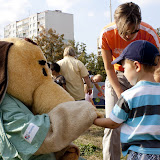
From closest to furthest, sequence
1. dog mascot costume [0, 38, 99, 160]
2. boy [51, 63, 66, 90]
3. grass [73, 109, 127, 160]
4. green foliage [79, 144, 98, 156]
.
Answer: dog mascot costume [0, 38, 99, 160] < grass [73, 109, 127, 160] < green foliage [79, 144, 98, 156] < boy [51, 63, 66, 90]

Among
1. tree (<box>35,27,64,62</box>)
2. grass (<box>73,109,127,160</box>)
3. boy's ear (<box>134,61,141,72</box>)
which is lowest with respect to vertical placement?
grass (<box>73,109,127,160</box>)

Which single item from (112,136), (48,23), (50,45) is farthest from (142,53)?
(48,23)

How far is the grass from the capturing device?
11.6 ft

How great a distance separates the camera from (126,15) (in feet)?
7.23

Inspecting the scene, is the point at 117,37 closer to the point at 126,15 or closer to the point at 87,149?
the point at 126,15

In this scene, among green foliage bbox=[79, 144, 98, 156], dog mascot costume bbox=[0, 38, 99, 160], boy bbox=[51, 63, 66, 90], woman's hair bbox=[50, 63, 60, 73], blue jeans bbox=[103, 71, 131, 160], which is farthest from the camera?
woman's hair bbox=[50, 63, 60, 73]

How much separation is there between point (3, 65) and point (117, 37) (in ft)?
4.35

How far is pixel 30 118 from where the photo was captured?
1.64m

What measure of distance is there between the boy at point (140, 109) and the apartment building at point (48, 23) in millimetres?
70696

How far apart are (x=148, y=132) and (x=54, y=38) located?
22.5 meters

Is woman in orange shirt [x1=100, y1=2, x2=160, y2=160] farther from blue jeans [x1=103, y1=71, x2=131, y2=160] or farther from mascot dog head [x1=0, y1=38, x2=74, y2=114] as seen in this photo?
mascot dog head [x1=0, y1=38, x2=74, y2=114]

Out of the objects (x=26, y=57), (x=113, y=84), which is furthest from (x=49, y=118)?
(x=113, y=84)

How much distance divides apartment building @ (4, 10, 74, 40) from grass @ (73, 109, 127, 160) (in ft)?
223

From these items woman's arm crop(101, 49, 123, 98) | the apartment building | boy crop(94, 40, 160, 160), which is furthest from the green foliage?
the apartment building
